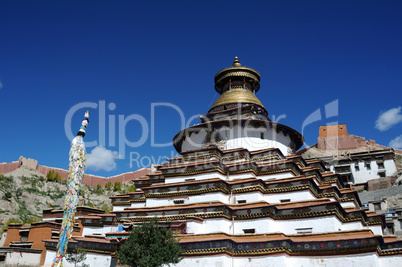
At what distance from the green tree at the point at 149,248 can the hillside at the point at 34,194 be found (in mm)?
32546

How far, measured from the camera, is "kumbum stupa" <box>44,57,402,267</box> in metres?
13.9

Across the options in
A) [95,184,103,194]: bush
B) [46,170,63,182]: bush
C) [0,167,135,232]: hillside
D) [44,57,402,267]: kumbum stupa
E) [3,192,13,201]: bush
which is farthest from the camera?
[95,184,103,194]: bush

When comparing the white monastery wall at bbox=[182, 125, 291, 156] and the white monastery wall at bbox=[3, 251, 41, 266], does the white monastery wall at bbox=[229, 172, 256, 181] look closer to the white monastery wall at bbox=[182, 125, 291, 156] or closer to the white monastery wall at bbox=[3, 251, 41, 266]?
the white monastery wall at bbox=[182, 125, 291, 156]

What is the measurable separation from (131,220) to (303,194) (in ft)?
29.2

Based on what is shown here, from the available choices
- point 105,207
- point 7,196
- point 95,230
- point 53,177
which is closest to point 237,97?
point 95,230

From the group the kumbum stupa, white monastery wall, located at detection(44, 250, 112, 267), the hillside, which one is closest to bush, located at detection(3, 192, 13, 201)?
the hillside

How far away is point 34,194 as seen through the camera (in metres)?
47.8

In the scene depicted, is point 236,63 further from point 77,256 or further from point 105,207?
point 105,207

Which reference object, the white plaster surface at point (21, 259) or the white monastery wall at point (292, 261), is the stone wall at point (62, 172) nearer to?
the white plaster surface at point (21, 259)

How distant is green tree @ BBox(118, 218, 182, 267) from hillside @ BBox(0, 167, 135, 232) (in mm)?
32546

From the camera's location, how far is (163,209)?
1733 cm

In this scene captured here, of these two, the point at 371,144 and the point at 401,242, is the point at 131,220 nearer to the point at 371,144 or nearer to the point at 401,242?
the point at 401,242

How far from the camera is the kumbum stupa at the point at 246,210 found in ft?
45.6

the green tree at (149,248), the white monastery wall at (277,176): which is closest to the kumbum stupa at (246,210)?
the white monastery wall at (277,176)
